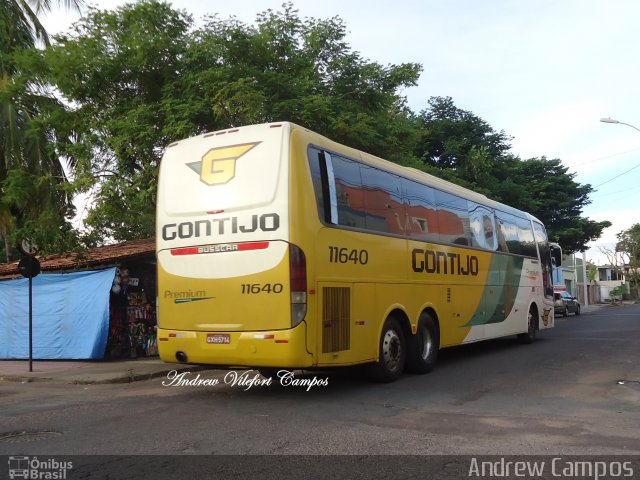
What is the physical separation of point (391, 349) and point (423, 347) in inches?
46.3

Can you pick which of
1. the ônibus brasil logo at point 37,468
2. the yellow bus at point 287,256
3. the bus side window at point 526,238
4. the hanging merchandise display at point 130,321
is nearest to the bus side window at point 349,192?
the yellow bus at point 287,256

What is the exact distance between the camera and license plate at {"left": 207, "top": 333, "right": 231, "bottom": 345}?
7746mm

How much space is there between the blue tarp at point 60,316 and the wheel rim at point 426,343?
24.6ft

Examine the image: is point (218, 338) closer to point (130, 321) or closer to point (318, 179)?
point (318, 179)

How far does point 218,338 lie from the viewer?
308 inches

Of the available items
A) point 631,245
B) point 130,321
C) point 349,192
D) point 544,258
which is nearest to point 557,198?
point 544,258

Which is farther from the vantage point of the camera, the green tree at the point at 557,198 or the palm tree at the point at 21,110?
the green tree at the point at 557,198

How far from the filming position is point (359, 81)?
15.6 m

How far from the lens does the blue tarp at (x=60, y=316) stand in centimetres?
1353

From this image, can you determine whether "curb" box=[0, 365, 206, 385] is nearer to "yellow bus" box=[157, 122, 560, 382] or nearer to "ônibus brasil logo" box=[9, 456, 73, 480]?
"yellow bus" box=[157, 122, 560, 382]

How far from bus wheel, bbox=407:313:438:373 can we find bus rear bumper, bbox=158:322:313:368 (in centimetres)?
300

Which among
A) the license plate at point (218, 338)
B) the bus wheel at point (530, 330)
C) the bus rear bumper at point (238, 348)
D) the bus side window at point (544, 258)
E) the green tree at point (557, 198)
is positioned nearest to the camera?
the bus rear bumper at point (238, 348)

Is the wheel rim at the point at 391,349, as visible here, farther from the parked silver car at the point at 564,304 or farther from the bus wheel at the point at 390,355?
the parked silver car at the point at 564,304

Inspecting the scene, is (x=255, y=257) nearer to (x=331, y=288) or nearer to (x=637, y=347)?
(x=331, y=288)
